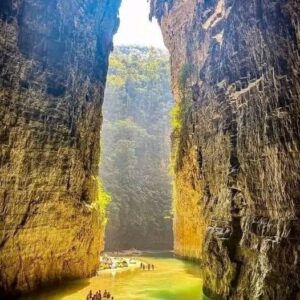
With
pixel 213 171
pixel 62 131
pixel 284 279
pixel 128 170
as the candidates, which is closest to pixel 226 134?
pixel 213 171

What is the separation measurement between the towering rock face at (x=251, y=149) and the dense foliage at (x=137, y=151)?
1004 inches

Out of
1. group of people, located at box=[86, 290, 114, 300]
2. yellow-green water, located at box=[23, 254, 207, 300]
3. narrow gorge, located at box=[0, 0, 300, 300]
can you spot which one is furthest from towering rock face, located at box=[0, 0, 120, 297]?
group of people, located at box=[86, 290, 114, 300]

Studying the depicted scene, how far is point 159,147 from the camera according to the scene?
49.1 meters

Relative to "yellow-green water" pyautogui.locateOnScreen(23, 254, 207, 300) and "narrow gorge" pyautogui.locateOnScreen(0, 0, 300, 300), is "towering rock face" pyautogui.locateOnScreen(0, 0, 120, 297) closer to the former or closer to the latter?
"narrow gorge" pyautogui.locateOnScreen(0, 0, 300, 300)

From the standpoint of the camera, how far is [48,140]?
16.5 meters

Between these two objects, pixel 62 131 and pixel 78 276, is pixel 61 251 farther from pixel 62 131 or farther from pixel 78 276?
pixel 62 131

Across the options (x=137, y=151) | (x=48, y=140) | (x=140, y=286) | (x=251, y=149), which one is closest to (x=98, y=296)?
(x=140, y=286)

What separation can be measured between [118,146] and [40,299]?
34.2m

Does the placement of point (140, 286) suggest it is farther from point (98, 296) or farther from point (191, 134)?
point (191, 134)

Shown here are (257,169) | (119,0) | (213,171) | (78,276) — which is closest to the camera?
(257,169)

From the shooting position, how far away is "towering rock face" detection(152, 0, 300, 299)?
10062 mm

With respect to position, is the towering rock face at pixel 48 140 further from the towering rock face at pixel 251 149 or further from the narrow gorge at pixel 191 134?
the towering rock face at pixel 251 149

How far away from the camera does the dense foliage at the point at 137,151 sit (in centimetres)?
4341

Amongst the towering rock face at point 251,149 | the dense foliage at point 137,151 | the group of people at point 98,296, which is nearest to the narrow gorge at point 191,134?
the towering rock face at point 251,149
